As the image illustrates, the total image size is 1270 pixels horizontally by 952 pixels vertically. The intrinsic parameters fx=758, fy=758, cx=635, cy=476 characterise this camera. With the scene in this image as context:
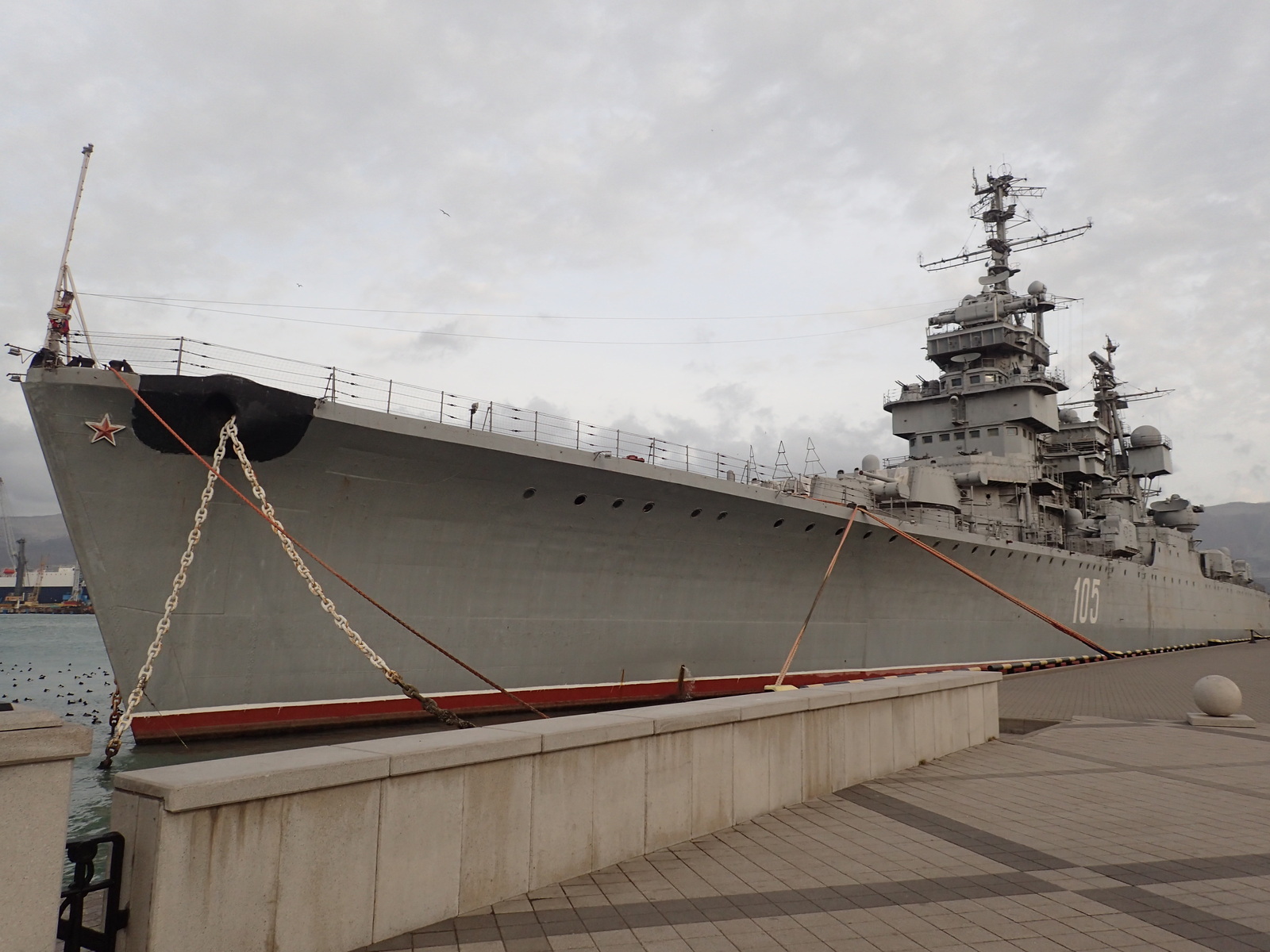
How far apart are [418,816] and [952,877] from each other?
119 inches

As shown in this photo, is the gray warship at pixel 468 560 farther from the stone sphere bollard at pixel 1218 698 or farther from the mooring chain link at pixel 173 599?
the stone sphere bollard at pixel 1218 698

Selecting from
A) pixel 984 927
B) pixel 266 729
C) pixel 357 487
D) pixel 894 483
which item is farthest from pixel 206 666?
pixel 894 483

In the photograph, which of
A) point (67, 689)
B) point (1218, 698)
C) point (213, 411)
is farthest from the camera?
point (67, 689)

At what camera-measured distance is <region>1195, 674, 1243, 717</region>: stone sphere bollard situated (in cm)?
1074

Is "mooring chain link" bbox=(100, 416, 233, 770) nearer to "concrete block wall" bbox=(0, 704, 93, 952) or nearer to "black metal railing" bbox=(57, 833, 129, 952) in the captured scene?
"black metal railing" bbox=(57, 833, 129, 952)

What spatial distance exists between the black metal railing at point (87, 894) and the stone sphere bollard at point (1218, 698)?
12.9 meters

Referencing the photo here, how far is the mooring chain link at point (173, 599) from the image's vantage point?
868cm

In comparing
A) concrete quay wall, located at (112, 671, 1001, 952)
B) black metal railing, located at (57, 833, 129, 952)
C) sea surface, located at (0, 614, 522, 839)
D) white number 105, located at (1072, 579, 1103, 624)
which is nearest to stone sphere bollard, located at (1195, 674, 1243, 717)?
concrete quay wall, located at (112, 671, 1001, 952)

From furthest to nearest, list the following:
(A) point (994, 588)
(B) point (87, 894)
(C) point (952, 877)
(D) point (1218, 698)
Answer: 1. (A) point (994, 588)
2. (D) point (1218, 698)
3. (C) point (952, 877)
4. (B) point (87, 894)

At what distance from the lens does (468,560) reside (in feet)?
38.4

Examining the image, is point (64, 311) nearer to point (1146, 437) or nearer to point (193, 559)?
point (193, 559)

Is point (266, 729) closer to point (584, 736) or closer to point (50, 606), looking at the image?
point (584, 736)

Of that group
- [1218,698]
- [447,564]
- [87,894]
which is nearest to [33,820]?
[87,894]

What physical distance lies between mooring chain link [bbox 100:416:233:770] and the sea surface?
0.41 meters
